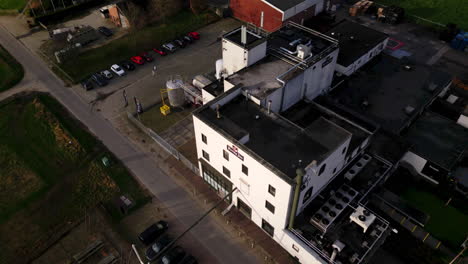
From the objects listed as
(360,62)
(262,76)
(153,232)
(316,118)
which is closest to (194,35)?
(262,76)

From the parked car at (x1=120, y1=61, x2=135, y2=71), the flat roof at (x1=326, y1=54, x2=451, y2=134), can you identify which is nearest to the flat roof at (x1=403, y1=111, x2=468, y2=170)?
the flat roof at (x1=326, y1=54, x2=451, y2=134)

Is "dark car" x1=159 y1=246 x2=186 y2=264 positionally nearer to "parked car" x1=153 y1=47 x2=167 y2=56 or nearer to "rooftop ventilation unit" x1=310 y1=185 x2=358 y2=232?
"rooftop ventilation unit" x1=310 y1=185 x2=358 y2=232

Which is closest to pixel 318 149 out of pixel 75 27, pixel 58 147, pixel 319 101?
pixel 319 101

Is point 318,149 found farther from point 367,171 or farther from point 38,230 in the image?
point 38,230

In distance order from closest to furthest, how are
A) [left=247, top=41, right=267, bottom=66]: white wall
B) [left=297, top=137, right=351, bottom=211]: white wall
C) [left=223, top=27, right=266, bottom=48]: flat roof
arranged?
[left=297, top=137, right=351, bottom=211]: white wall → [left=247, top=41, right=267, bottom=66]: white wall → [left=223, top=27, right=266, bottom=48]: flat roof

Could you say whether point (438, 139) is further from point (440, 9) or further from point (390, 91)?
point (440, 9)

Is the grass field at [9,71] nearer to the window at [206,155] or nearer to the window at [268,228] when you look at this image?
the window at [206,155]

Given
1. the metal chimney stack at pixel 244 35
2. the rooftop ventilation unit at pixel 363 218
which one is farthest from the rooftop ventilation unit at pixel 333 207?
the metal chimney stack at pixel 244 35
